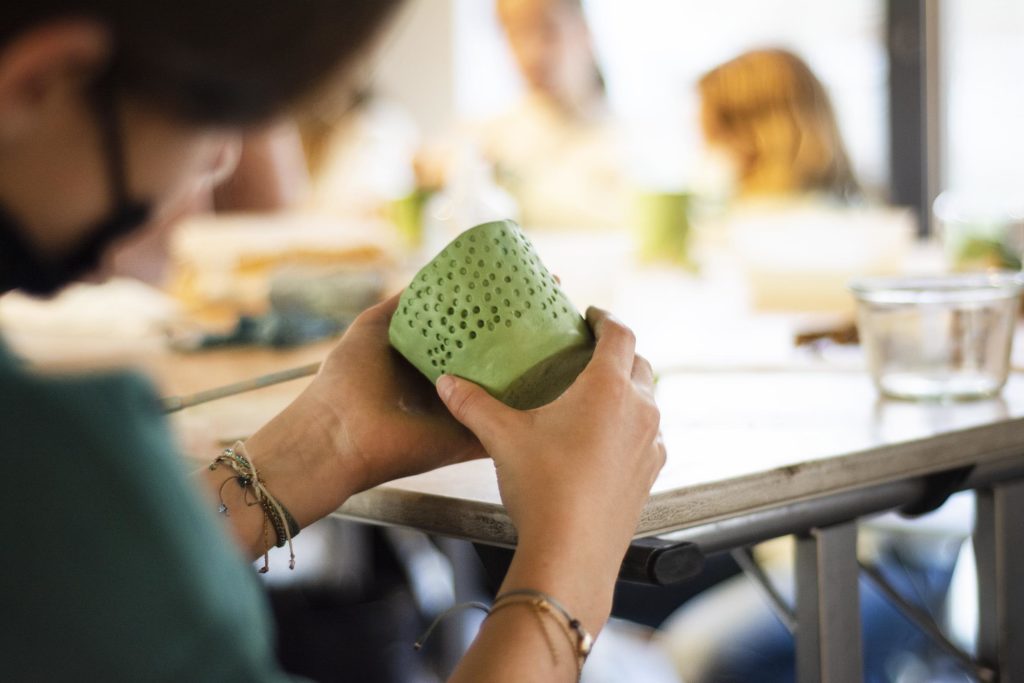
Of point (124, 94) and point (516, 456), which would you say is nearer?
point (124, 94)

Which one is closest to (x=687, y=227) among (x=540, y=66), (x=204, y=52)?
(x=204, y=52)

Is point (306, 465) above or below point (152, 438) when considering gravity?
below

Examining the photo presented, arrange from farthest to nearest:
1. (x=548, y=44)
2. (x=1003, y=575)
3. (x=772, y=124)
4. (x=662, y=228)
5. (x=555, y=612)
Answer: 1. (x=548, y=44)
2. (x=772, y=124)
3. (x=662, y=228)
4. (x=1003, y=575)
5. (x=555, y=612)

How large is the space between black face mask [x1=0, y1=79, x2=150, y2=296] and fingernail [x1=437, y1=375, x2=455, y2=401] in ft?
0.83

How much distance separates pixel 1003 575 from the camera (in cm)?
89

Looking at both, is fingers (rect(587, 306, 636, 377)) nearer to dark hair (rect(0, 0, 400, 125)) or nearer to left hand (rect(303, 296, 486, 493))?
left hand (rect(303, 296, 486, 493))

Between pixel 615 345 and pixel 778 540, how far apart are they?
869 millimetres

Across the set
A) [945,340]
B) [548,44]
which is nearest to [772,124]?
[548,44]

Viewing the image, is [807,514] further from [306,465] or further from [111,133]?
[111,133]

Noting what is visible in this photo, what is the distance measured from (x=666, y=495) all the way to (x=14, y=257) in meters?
0.39

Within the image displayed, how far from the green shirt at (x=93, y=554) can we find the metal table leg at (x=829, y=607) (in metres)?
0.52

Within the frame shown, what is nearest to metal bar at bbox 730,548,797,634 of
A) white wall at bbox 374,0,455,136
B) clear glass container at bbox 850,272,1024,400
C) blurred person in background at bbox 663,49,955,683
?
blurred person in background at bbox 663,49,955,683

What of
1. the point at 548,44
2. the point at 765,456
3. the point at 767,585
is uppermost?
the point at 548,44

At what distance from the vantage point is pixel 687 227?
74.2 inches
